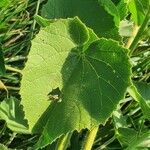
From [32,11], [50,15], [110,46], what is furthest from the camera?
[32,11]

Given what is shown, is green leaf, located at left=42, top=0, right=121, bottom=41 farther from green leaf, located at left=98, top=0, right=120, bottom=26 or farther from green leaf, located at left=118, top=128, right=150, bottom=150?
green leaf, located at left=118, top=128, right=150, bottom=150

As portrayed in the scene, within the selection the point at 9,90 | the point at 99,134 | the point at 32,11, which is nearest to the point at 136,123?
the point at 99,134

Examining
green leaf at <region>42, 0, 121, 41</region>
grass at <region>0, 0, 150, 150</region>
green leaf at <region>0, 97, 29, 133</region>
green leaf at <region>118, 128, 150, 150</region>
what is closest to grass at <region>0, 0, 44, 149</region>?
grass at <region>0, 0, 150, 150</region>

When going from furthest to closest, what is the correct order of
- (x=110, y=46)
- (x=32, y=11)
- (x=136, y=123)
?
1. (x=32, y=11)
2. (x=136, y=123)
3. (x=110, y=46)

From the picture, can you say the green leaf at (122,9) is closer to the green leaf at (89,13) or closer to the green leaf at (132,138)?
the green leaf at (89,13)

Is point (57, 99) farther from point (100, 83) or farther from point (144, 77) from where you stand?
point (144, 77)

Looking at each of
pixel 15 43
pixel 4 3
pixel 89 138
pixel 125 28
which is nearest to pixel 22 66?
pixel 15 43
